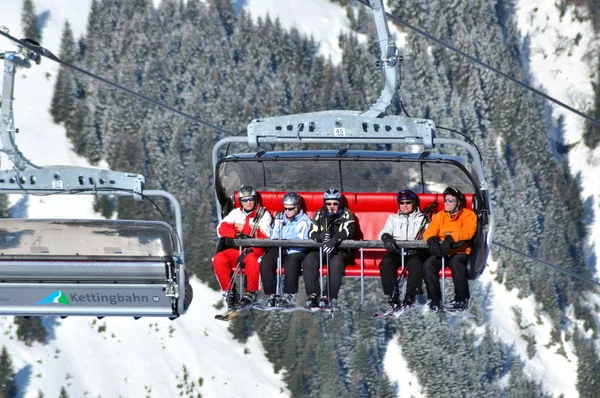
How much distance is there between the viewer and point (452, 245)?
15.7 meters

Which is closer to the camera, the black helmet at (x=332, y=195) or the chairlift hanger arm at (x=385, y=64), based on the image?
the chairlift hanger arm at (x=385, y=64)

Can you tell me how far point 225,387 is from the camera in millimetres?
75750

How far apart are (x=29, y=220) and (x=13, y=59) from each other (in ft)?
5.88

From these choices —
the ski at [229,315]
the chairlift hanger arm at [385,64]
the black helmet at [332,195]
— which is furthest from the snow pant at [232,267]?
the chairlift hanger arm at [385,64]

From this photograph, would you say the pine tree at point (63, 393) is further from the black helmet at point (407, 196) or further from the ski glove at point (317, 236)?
the ski glove at point (317, 236)

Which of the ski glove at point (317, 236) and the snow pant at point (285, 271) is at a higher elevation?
the ski glove at point (317, 236)

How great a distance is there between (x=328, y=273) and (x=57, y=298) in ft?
9.83

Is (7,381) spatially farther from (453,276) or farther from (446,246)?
(446,246)

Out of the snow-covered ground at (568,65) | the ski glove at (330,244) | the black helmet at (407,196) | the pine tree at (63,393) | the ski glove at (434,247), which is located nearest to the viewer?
the ski glove at (434,247)

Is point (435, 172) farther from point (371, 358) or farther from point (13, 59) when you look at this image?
point (371, 358)

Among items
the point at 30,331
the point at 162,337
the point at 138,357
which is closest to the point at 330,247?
the point at 30,331

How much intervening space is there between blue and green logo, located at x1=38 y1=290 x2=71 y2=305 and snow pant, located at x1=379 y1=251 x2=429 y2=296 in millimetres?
3497

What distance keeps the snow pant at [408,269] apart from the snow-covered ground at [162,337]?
5701 cm

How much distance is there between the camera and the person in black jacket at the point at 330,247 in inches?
613
